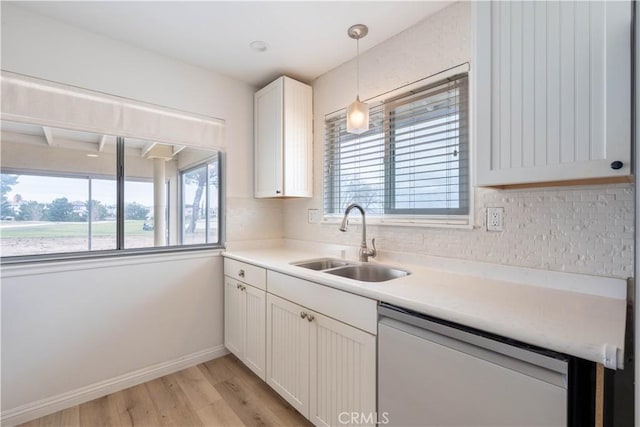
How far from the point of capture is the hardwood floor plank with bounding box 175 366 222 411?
1.89m

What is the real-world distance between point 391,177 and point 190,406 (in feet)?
Answer: 6.47

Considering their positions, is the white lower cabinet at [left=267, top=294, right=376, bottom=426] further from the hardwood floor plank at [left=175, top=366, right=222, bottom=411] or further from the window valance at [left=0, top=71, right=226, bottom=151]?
the window valance at [left=0, top=71, right=226, bottom=151]

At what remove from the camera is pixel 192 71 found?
2.34 metres

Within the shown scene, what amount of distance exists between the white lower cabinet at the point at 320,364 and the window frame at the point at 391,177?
0.82 meters

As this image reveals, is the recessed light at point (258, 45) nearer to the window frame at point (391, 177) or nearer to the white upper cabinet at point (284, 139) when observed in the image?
the white upper cabinet at point (284, 139)

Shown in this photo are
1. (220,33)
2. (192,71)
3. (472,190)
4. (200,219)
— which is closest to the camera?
(472,190)

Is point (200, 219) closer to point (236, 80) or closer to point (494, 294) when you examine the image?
point (236, 80)

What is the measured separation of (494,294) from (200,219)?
2246 millimetres

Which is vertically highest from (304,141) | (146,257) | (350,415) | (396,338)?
(304,141)

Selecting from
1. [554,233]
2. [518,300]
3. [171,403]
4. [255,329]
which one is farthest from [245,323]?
[554,233]

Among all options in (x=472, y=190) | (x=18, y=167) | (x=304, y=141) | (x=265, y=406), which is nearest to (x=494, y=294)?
(x=472, y=190)

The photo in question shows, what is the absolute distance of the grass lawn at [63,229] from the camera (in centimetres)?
174

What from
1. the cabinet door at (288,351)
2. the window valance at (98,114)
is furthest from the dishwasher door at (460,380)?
the window valance at (98,114)

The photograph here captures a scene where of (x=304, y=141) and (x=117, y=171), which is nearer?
(x=117, y=171)
